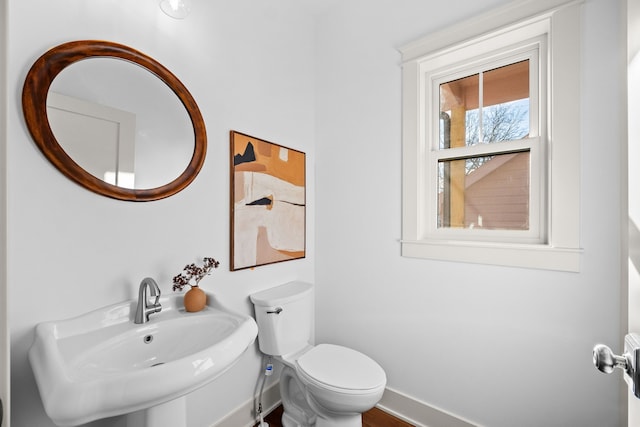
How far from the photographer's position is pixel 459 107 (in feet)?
5.27

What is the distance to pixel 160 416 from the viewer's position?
89cm

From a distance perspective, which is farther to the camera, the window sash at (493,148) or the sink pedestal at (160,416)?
the window sash at (493,148)

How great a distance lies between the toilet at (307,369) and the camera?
1.23m

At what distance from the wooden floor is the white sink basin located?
0.91m

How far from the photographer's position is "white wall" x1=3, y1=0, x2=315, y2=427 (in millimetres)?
865

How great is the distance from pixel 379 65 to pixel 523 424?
2.04 metres

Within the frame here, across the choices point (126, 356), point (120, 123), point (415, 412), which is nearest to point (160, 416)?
point (126, 356)

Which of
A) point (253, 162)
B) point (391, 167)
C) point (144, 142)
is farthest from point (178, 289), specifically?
point (391, 167)

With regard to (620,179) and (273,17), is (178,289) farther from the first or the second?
(620,179)

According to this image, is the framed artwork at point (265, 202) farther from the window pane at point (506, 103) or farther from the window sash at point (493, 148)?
the window pane at point (506, 103)

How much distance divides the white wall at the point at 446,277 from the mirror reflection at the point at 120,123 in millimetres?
1021

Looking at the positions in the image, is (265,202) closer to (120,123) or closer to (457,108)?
(120,123)

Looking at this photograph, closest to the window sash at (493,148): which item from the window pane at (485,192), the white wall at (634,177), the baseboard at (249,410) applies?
the window pane at (485,192)

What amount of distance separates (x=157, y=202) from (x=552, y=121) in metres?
1.77
